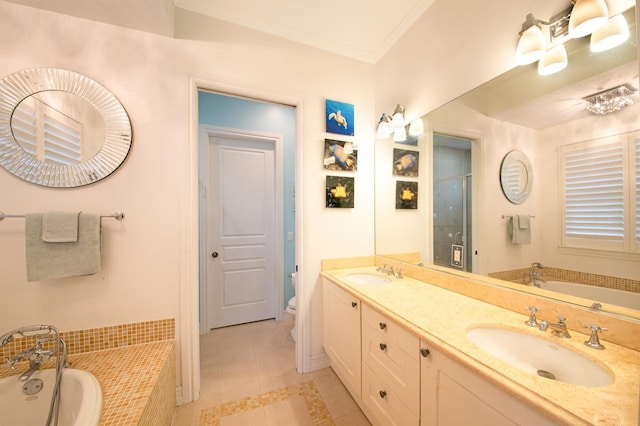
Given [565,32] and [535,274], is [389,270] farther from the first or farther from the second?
[565,32]

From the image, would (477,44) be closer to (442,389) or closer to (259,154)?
(442,389)

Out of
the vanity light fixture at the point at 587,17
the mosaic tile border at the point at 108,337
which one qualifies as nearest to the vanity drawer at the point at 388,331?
the mosaic tile border at the point at 108,337

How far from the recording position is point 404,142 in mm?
1856

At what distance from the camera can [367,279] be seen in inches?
71.9

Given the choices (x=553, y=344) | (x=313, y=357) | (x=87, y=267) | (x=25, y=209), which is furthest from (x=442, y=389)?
(x=25, y=209)

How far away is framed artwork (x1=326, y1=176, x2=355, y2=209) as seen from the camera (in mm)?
1893

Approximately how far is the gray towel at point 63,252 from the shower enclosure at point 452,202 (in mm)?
2189

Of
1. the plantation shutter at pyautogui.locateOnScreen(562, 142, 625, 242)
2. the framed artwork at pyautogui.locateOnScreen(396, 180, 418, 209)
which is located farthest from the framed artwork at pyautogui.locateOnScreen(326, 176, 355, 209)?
the plantation shutter at pyautogui.locateOnScreen(562, 142, 625, 242)

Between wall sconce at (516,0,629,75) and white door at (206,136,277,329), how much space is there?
2.31 meters

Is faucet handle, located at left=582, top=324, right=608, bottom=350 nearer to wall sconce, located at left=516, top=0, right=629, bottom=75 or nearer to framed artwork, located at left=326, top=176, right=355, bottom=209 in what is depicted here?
wall sconce, located at left=516, top=0, right=629, bottom=75

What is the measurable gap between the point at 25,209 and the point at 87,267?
461mm

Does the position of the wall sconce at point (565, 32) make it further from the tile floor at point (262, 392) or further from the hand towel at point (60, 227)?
the hand towel at point (60, 227)

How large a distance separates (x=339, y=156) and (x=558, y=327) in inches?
64.0

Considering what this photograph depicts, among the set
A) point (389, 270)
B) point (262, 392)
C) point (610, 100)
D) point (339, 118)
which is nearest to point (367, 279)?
point (389, 270)
